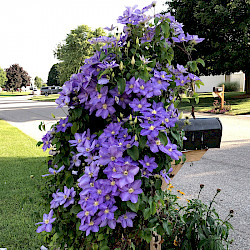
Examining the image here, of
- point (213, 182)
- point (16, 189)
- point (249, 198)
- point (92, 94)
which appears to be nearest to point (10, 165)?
point (16, 189)

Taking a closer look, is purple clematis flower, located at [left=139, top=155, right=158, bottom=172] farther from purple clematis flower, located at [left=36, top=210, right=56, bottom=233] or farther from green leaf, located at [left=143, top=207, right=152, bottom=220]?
purple clematis flower, located at [left=36, top=210, right=56, bottom=233]

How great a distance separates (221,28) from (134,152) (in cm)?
1900

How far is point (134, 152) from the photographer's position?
151 centimetres

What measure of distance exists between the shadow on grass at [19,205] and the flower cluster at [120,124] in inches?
17.8

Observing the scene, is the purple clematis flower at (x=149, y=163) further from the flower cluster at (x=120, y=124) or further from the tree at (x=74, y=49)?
the tree at (x=74, y=49)

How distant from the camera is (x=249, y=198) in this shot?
3.85m

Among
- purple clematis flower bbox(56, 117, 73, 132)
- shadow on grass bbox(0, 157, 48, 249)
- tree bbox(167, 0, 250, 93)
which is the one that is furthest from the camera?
tree bbox(167, 0, 250, 93)

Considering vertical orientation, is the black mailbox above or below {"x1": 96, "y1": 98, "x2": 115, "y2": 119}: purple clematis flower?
below

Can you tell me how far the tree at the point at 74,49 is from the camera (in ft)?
129

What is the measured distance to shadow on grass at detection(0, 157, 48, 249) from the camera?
9.19ft

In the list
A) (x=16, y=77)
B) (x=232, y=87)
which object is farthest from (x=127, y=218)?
(x=16, y=77)

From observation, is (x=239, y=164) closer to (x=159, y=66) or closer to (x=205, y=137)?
(x=205, y=137)

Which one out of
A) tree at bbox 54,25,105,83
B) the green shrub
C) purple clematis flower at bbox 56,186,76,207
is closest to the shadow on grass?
purple clematis flower at bbox 56,186,76,207

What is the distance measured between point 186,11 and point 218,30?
2369 mm
